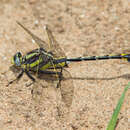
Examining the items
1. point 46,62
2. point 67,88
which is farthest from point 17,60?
point 67,88

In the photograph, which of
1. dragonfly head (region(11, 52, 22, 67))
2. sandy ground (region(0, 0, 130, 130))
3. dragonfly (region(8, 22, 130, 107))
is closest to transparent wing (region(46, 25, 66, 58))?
dragonfly (region(8, 22, 130, 107))

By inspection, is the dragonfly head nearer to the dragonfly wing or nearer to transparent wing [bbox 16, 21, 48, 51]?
transparent wing [bbox 16, 21, 48, 51]

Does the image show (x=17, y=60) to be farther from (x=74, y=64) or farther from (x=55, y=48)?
(x=74, y=64)

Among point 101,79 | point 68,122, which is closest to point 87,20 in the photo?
point 101,79

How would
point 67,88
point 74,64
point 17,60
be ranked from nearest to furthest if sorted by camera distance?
point 67,88 → point 17,60 → point 74,64

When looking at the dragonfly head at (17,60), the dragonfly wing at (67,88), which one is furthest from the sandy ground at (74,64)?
the dragonfly head at (17,60)

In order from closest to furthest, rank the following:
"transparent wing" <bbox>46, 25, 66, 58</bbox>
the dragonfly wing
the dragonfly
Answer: the dragonfly wing → the dragonfly → "transparent wing" <bbox>46, 25, 66, 58</bbox>

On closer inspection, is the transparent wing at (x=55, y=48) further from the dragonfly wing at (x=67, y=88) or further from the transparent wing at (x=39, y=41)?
the dragonfly wing at (x=67, y=88)

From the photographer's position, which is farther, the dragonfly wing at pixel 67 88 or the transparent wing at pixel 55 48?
the transparent wing at pixel 55 48
